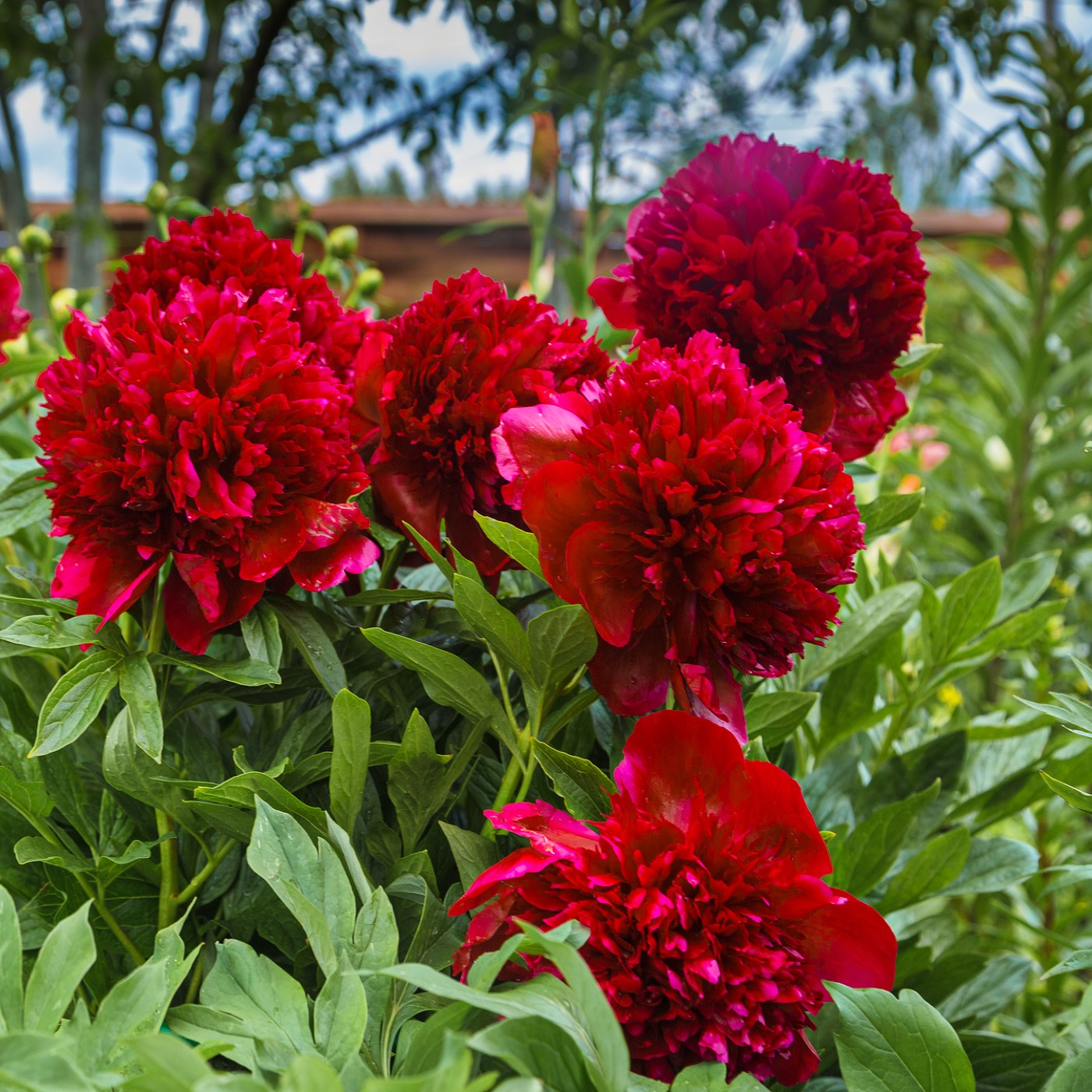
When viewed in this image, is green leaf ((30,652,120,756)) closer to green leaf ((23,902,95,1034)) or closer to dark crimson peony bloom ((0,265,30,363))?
green leaf ((23,902,95,1034))

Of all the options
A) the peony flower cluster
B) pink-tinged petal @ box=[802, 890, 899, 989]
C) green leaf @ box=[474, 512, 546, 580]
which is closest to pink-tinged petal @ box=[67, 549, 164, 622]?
the peony flower cluster

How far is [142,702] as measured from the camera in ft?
0.99

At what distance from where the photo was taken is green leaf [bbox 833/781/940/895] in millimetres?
376

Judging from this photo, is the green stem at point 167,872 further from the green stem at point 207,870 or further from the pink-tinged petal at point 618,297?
the pink-tinged petal at point 618,297

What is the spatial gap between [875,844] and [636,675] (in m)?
0.15

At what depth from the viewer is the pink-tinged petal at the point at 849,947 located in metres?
0.28

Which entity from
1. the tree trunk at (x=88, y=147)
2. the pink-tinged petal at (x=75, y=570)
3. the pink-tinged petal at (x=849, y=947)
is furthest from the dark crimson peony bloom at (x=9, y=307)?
the tree trunk at (x=88, y=147)

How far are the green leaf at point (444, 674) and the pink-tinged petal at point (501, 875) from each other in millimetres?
52

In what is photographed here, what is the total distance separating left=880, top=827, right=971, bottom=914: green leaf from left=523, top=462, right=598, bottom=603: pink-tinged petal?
18 cm

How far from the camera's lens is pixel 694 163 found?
381mm

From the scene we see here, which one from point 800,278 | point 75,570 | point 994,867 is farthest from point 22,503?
point 994,867

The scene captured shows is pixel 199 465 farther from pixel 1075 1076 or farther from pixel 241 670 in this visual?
pixel 1075 1076

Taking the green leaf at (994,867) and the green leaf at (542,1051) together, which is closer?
the green leaf at (542,1051)

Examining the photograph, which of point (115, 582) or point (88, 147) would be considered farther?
point (88, 147)
